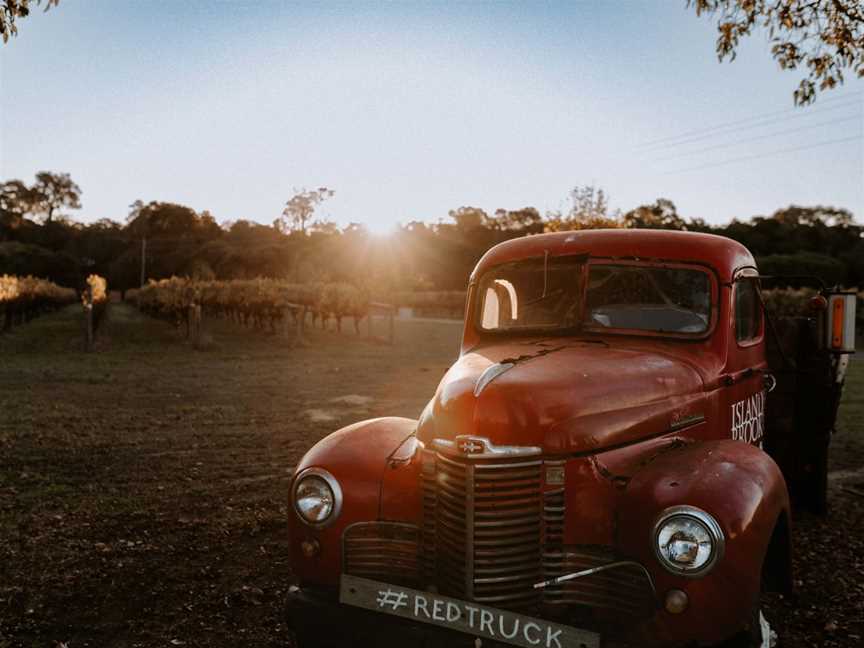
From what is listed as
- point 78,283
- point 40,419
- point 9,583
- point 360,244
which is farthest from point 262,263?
point 9,583

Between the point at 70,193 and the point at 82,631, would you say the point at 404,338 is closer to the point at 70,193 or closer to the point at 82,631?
the point at 82,631

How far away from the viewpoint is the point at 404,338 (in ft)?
104

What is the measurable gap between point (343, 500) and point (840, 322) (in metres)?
4.10

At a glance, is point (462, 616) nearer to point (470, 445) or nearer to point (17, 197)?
point (470, 445)

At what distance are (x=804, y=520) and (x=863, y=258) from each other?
53.2 metres

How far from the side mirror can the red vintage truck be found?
1482 millimetres

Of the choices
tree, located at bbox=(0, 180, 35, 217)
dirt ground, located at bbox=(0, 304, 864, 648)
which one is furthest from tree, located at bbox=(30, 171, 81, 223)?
dirt ground, located at bbox=(0, 304, 864, 648)

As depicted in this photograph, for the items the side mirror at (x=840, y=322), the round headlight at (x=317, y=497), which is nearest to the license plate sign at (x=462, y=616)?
the round headlight at (x=317, y=497)

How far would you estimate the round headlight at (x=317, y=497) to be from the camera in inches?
140

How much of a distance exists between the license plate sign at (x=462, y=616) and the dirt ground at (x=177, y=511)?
1.39 meters

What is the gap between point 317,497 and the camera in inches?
141

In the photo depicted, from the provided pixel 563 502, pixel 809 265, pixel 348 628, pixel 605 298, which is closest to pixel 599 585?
pixel 563 502

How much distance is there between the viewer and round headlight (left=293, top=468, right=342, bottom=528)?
3.55m

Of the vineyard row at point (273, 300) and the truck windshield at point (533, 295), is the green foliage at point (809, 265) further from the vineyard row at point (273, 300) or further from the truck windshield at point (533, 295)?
the truck windshield at point (533, 295)
